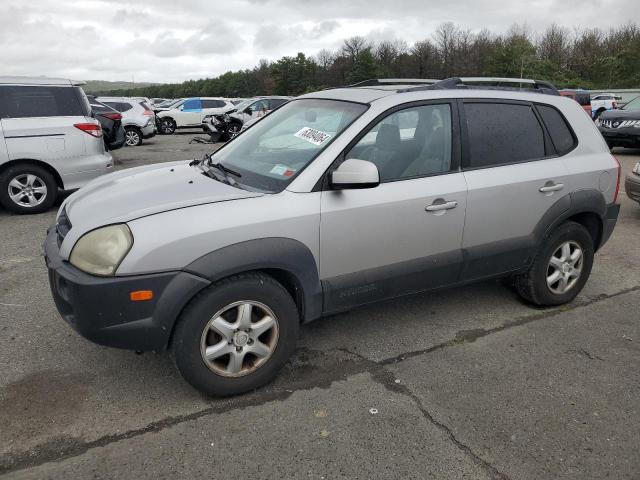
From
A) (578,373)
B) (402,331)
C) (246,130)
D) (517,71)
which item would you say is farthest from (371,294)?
(517,71)

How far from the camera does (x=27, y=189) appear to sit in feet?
23.3

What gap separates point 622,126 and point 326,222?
42.3 feet

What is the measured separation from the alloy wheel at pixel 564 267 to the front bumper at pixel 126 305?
2.83 meters

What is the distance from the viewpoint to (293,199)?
114 inches

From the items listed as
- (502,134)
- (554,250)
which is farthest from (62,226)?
(554,250)

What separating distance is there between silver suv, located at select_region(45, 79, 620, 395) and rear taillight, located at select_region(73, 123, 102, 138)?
157 inches

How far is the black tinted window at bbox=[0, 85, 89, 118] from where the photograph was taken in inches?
269

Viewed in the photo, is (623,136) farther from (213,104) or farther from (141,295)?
(213,104)

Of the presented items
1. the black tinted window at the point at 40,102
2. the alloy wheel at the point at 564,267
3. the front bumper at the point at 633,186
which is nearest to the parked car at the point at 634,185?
the front bumper at the point at 633,186

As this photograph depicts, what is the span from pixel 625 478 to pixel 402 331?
66.1 inches

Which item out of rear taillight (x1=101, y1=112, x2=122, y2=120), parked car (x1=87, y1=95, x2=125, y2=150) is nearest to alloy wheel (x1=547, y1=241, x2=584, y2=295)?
parked car (x1=87, y1=95, x2=125, y2=150)

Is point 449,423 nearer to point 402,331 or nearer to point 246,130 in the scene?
point 402,331

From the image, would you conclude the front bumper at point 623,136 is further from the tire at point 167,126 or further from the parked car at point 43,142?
the tire at point 167,126

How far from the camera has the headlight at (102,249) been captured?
2.54m
